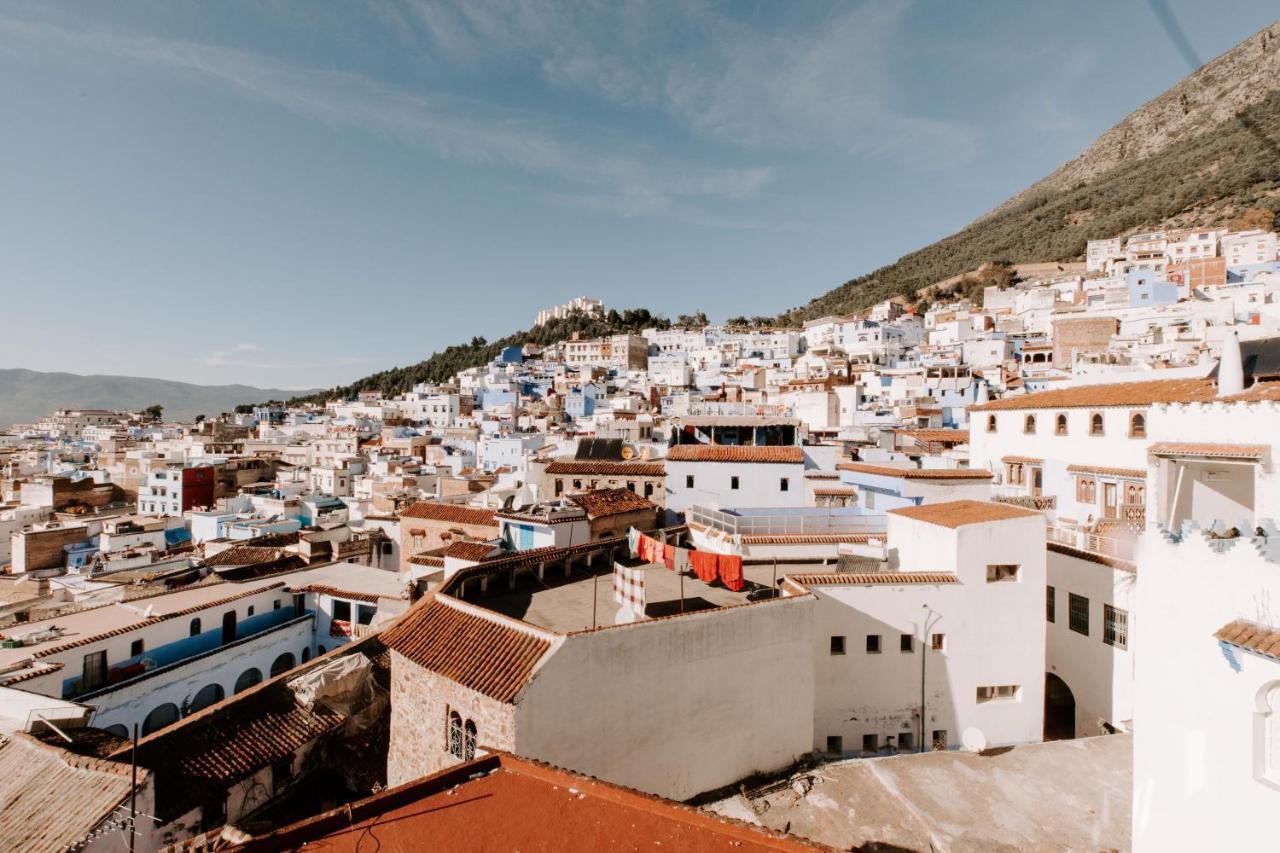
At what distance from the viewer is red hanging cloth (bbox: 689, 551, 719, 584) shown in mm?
14445

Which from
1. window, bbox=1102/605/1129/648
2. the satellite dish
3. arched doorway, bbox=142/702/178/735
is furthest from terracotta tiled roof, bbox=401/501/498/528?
window, bbox=1102/605/1129/648

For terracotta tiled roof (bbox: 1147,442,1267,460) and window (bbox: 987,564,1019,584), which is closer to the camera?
terracotta tiled roof (bbox: 1147,442,1267,460)

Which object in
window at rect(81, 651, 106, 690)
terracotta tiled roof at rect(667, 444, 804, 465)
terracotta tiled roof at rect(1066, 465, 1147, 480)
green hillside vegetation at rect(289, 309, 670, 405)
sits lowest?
window at rect(81, 651, 106, 690)

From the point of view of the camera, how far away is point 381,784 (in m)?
12.8

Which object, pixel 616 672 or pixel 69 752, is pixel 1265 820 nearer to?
pixel 616 672

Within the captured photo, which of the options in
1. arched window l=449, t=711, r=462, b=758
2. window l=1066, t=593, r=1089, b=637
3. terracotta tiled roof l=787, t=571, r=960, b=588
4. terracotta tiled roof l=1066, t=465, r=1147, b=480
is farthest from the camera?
terracotta tiled roof l=1066, t=465, r=1147, b=480

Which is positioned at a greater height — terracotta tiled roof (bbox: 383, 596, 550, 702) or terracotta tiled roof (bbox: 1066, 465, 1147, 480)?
terracotta tiled roof (bbox: 1066, 465, 1147, 480)

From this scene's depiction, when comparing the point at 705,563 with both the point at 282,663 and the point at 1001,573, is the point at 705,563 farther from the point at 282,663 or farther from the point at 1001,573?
the point at 282,663

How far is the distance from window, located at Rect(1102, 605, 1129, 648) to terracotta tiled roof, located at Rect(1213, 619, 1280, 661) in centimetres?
885

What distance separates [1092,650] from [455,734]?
51.0ft

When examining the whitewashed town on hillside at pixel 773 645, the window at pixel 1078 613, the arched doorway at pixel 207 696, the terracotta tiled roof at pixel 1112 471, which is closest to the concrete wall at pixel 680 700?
the whitewashed town on hillside at pixel 773 645

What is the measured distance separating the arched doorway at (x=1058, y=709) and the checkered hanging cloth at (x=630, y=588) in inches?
471

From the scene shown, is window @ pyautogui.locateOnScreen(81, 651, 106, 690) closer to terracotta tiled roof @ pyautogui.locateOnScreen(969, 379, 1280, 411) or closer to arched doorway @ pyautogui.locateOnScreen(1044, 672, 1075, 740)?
arched doorway @ pyautogui.locateOnScreen(1044, 672, 1075, 740)

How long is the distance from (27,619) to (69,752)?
41.3ft
